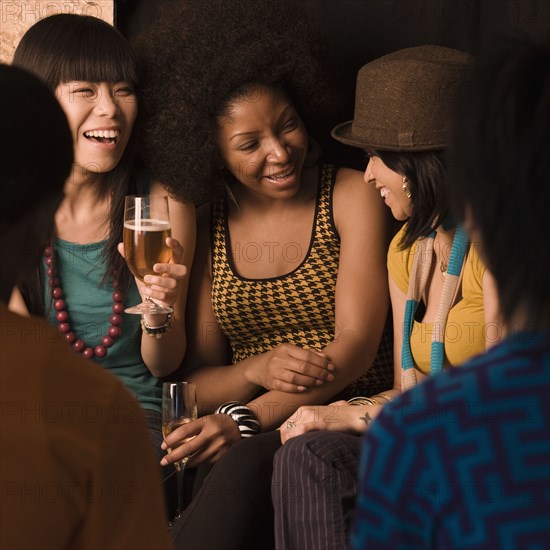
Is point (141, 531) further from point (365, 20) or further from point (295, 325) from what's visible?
point (365, 20)

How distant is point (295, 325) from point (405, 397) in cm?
Answer: 148

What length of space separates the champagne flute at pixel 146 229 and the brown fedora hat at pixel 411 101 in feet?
1.54

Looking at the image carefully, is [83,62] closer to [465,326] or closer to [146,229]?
[146,229]

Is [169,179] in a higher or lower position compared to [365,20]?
lower

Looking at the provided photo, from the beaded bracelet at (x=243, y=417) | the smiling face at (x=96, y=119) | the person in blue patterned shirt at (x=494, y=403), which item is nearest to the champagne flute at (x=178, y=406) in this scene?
the beaded bracelet at (x=243, y=417)

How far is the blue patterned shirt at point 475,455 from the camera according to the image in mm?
687

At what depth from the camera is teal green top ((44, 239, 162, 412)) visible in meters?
2.17

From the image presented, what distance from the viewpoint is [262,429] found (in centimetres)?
205

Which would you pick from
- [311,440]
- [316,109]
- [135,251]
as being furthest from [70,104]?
[311,440]

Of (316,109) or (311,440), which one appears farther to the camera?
(316,109)

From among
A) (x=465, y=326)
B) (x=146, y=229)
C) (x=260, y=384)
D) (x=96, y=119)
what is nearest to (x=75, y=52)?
(x=96, y=119)

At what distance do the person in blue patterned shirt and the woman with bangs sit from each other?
1392 mm

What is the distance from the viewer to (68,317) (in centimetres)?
217

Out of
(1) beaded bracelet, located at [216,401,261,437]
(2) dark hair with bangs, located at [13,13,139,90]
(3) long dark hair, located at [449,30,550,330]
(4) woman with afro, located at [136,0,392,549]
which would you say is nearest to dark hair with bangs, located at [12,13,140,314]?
(2) dark hair with bangs, located at [13,13,139,90]
